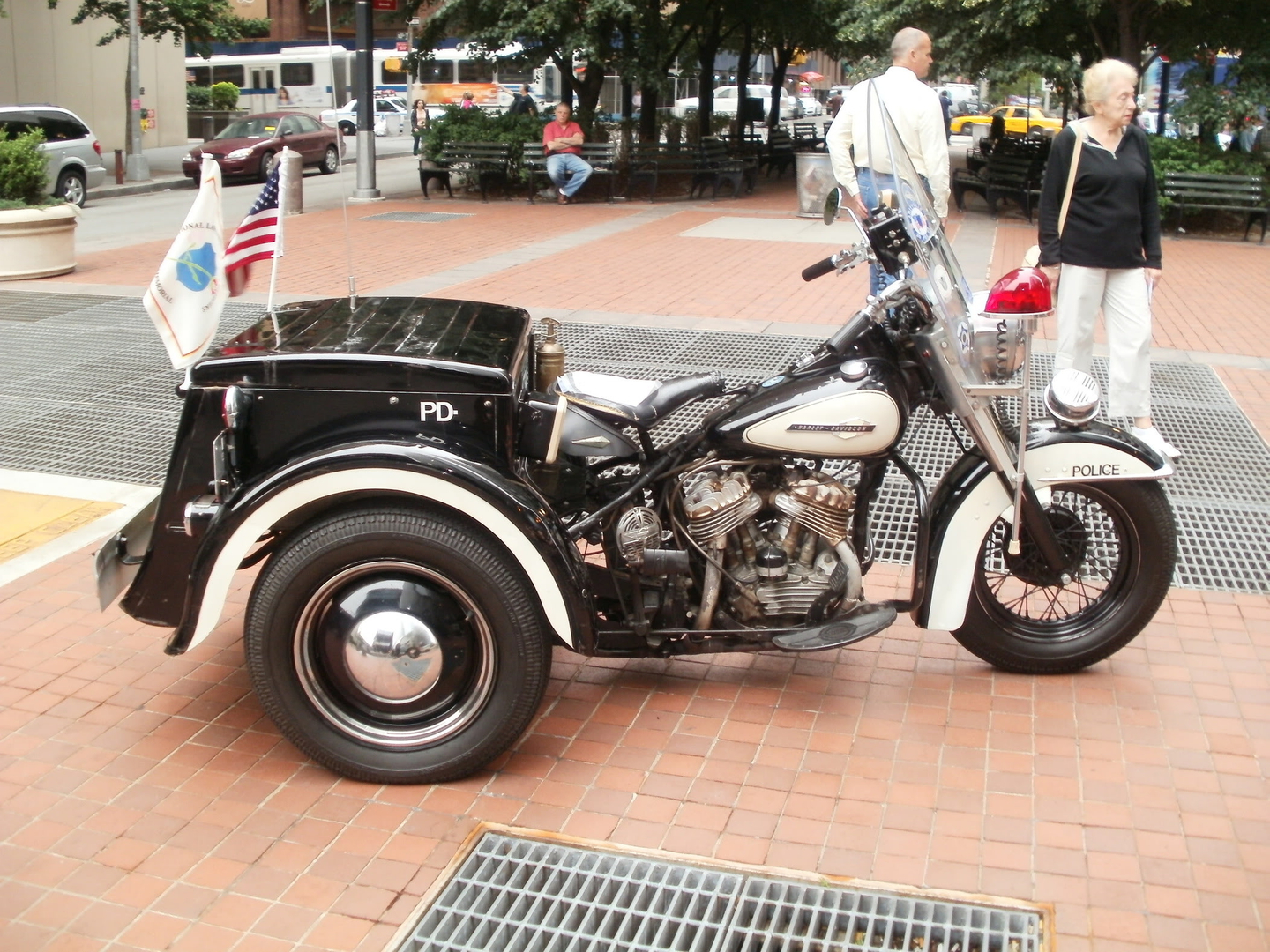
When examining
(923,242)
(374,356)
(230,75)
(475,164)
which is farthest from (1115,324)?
(230,75)

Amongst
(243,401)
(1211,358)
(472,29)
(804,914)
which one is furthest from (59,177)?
(804,914)

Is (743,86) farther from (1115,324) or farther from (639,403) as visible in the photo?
(639,403)

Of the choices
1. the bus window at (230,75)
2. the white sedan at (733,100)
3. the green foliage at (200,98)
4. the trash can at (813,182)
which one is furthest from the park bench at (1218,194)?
the bus window at (230,75)

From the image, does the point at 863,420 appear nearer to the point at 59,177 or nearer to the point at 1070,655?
the point at 1070,655

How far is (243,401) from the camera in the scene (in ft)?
11.8

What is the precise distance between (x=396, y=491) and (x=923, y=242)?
1.73 m

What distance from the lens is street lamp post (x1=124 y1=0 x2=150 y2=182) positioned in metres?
24.1

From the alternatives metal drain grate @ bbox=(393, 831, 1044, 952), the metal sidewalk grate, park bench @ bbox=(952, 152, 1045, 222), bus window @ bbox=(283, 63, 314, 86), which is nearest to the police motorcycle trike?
metal drain grate @ bbox=(393, 831, 1044, 952)

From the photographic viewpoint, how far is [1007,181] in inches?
703

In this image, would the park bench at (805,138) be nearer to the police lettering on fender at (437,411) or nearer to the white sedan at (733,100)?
the white sedan at (733,100)

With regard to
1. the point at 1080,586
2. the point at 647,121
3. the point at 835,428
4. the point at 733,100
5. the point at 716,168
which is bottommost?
the point at 1080,586

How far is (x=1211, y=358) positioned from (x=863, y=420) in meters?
6.15

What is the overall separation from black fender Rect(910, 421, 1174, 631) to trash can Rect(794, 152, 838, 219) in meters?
12.4

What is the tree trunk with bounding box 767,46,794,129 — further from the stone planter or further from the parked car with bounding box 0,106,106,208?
the stone planter
